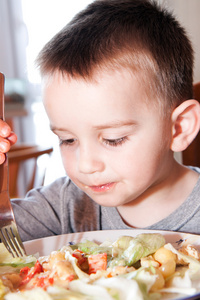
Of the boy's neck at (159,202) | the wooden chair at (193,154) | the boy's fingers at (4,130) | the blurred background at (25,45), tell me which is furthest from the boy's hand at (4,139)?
the blurred background at (25,45)

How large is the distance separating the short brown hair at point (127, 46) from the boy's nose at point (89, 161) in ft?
0.54

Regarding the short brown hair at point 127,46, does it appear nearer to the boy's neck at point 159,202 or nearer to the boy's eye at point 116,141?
the boy's eye at point 116,141

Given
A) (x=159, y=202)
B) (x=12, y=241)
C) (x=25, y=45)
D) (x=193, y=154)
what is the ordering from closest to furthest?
(x=12, y=241) < (x=159, y=202) < (x=193, y=154) < (x=25, y=45)

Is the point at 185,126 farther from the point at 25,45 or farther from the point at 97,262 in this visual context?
the point at 25,45

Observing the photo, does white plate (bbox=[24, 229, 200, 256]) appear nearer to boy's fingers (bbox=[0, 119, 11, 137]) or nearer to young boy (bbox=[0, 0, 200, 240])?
young boy (bbox=[0, 0, 200, 240])

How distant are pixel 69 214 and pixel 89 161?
39cm

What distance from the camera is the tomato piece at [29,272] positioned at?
2.31 feet

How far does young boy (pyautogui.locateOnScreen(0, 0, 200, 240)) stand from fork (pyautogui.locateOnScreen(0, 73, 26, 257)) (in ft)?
0.18

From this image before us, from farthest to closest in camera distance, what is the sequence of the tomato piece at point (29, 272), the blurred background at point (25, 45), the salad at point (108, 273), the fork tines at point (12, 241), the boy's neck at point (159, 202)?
1. the blurred background at point (25, 45)
2. the boy's neck at point (159, 202)
3. the fork tines at point (12, 241)
4. the tomato piece at point (29, 272)
5. the salad at point (108, 273)

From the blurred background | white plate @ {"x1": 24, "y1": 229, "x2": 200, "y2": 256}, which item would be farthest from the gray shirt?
the blurred background

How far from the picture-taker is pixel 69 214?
1.23m

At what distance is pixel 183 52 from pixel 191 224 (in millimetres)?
470

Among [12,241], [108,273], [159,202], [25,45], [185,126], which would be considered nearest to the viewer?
[108,273]

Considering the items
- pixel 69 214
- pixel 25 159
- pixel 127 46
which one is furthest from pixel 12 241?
pixel 25 159
